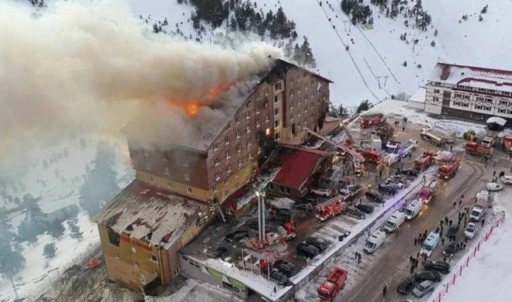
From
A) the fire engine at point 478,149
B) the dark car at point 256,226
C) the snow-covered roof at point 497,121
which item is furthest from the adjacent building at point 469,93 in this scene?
the dark car at point 256,226

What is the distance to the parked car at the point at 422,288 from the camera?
124ft

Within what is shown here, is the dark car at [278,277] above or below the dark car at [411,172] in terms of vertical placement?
below

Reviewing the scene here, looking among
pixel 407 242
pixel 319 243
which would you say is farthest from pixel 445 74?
pixel 319 243

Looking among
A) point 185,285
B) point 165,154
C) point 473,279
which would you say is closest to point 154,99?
point 165,154

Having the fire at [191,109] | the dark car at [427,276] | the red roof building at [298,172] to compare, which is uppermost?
the fire at [191,109]

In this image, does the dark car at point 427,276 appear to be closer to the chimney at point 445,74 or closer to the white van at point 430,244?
the white van at point 430,244

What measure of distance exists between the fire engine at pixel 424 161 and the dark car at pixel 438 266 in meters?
15.5

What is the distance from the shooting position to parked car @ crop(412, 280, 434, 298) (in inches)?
1483

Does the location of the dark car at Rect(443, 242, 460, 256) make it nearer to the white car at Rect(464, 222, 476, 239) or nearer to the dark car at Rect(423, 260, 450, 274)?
the dark car at Rect(423, 260, 450, 274)

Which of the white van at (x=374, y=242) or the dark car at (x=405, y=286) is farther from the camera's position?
the white van at (x=374, y=242)

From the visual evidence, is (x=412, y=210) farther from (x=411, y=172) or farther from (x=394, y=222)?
(x=411, y=172)

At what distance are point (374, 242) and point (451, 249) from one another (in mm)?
5985

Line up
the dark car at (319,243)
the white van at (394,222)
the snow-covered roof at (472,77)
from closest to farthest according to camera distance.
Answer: the dark car at (319,243) → the white van at (394,222) → the snow-covered roof at (472,77)

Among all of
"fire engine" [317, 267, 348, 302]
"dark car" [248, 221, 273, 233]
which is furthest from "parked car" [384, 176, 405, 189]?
"fire engine" [317, 267, 348, 302]
